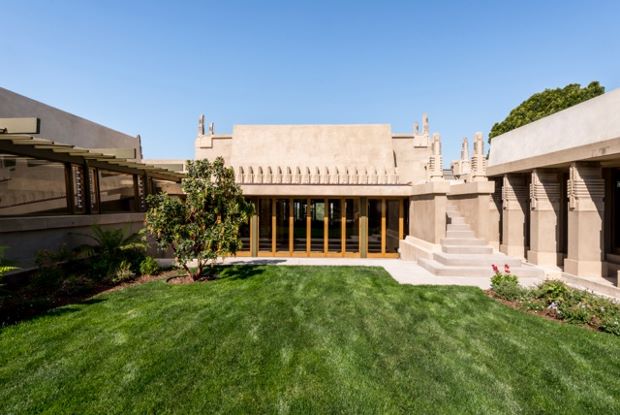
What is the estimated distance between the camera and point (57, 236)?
10195 mm

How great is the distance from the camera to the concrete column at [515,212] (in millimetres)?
14062

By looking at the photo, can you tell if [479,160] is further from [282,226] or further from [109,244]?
[109,244]

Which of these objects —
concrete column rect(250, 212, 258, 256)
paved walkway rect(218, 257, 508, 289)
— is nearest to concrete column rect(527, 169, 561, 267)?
paved walkway rect(218, 257, 508, 289)

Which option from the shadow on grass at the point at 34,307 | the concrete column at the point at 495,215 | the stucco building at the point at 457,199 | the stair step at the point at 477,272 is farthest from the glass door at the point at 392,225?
the shadow on grass at the point at 34,307

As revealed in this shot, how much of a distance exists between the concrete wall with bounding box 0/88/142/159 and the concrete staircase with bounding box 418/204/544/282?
1448cm

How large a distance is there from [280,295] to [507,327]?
20.4 ft

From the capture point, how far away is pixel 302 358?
5.51 m

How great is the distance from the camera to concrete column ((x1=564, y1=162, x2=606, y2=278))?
10258 mm

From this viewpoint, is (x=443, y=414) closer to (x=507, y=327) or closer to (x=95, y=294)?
(x=507, y=327)

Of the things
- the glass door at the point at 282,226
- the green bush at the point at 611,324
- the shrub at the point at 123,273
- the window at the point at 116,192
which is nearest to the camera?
the green bush at the point at 611,324

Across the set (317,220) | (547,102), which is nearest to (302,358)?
(317,220)

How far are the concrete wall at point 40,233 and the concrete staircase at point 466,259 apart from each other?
1459 cm

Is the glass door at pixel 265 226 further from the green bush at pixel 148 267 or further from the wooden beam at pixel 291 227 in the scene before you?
the green bush at pixel 148 267

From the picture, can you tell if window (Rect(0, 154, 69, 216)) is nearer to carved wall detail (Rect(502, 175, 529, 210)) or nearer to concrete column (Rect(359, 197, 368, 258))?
concrete column (Rect(359, 197, 368, 258))
